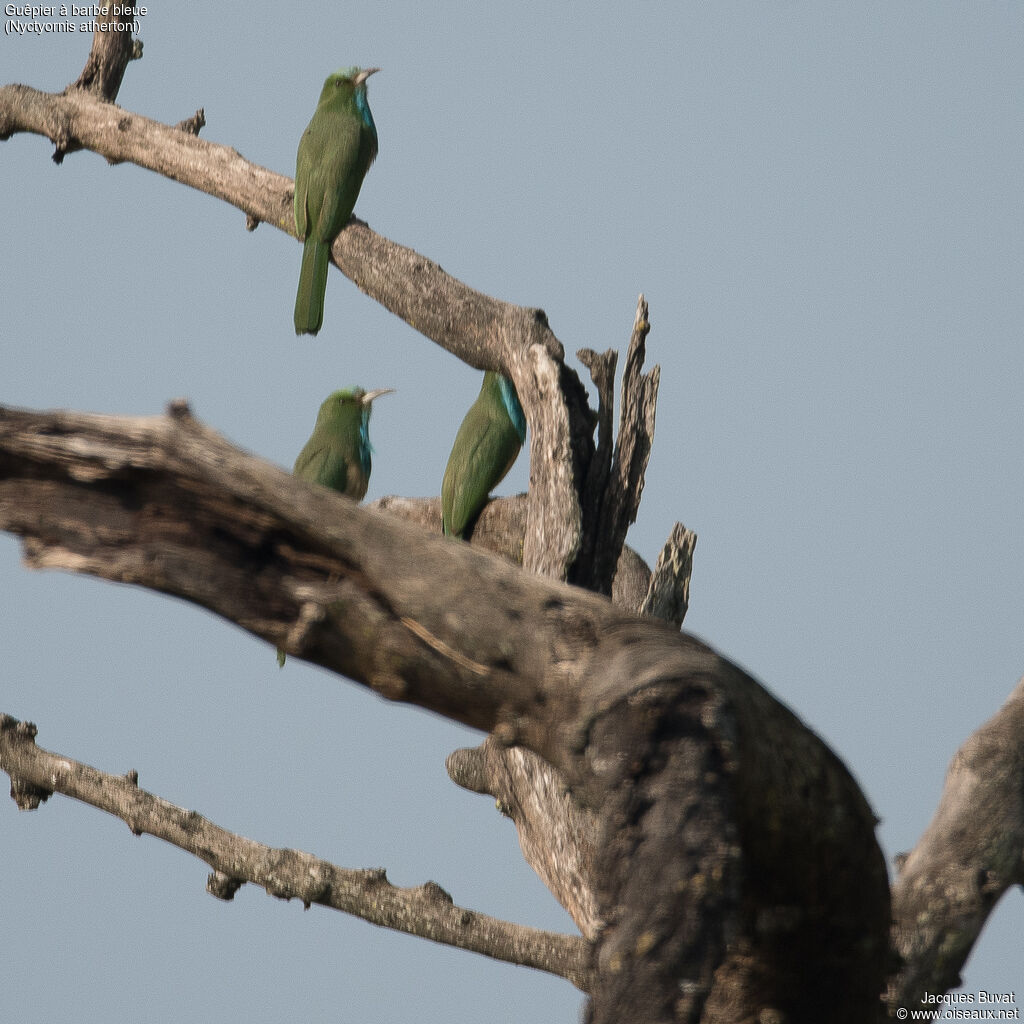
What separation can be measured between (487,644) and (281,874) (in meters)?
1.41

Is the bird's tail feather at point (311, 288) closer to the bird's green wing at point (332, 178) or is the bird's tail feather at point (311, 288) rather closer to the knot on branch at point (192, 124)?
the bird's green wing at point (332, 178)

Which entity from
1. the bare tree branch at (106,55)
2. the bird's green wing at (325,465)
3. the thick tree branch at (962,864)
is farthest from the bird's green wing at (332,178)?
the thick tree branch at (962,864)

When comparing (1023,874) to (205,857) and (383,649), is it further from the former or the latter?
(205,857)

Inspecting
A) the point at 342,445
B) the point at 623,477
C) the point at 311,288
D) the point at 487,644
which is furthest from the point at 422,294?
the point at 487,644

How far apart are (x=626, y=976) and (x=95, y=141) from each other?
351 centimetres

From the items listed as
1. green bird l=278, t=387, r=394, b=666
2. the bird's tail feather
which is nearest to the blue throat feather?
green bird l=278, t=387, r=394, b=666

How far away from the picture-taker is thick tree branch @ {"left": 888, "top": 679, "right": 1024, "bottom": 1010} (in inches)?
67.9

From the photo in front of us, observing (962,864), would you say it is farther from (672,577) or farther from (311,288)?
(311,288)

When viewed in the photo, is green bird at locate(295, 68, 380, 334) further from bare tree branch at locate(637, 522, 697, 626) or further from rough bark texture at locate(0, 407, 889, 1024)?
rough bark texture at locate(0, 407, 889, 1024)

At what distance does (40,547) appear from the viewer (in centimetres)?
136

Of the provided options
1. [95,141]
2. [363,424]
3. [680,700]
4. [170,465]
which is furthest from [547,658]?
[95,141]

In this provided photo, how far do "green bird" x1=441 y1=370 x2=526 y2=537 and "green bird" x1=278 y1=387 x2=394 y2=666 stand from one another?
291 mm

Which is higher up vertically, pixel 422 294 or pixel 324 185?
pixel 324 185

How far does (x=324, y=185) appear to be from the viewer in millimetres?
3482
